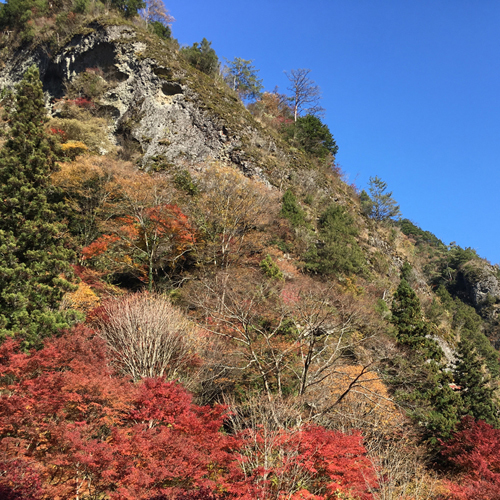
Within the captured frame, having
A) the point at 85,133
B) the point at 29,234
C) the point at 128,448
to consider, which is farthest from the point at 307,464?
the point at 85,133

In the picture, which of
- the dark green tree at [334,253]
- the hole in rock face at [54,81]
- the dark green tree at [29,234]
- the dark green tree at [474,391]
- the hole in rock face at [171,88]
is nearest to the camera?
the dark green tree at [29,234]

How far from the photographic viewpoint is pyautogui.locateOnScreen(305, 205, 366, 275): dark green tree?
2309cm

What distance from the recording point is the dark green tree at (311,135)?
41.5 metres

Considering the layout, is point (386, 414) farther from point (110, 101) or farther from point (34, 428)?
point (110, 101)

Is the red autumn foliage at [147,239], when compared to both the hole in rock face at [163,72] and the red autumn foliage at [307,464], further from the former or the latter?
the hole in rock face at [163,72]

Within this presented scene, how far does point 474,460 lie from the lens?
35.0 ft

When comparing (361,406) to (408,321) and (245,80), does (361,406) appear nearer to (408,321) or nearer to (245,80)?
(408,321)

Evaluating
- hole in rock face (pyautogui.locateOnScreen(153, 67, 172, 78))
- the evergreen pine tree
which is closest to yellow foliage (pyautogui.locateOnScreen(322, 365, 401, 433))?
the evergreen pine tree

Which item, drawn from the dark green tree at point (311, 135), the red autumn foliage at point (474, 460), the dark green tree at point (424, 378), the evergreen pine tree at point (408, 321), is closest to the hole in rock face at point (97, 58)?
the dark green tree at point (311, 135)

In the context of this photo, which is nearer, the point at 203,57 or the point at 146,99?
the point at 146,99

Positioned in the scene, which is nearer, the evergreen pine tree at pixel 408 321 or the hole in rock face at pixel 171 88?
the evergreen pine tree at pixel 408 321

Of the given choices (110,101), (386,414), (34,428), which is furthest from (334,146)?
(34,428)

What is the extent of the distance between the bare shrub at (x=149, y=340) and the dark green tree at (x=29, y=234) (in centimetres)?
178

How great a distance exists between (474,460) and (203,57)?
41956mm
